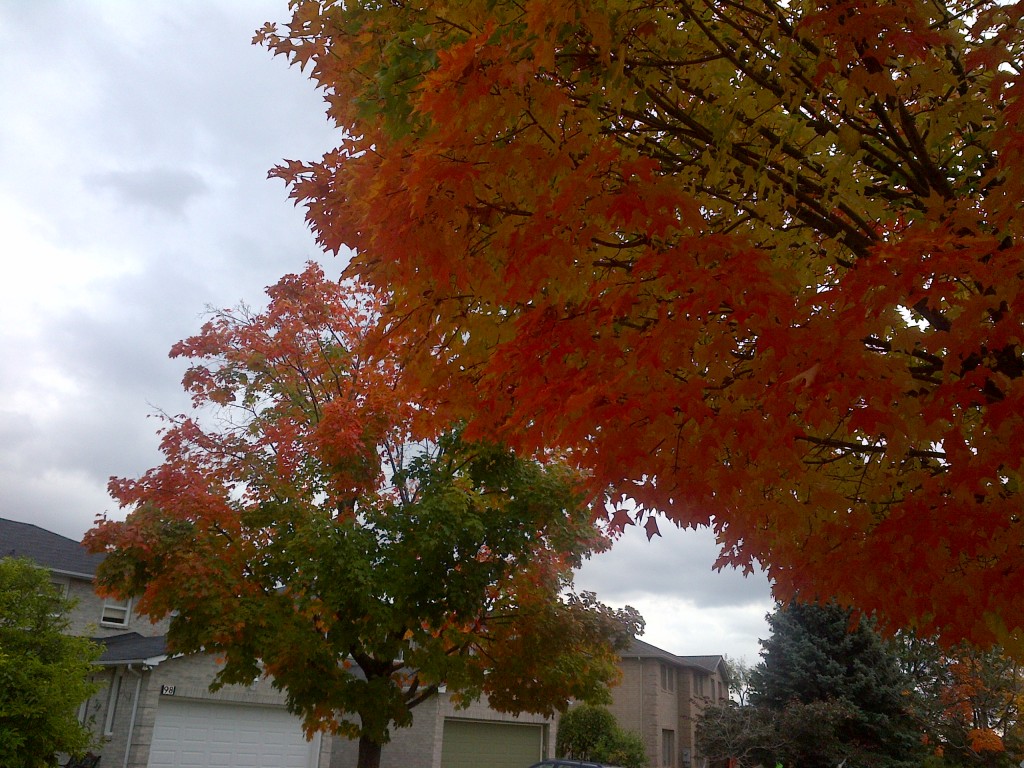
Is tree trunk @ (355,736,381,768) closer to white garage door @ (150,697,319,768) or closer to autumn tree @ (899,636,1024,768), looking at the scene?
white garage door @ (150,697,319,768)

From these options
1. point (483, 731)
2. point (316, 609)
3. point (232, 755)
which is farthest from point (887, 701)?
point (316, 609)

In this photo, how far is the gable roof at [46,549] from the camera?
22203mm

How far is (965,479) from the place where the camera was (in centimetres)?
356

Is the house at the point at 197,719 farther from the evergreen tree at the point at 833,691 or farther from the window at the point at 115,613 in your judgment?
the evergreen tree at the point at 833,691

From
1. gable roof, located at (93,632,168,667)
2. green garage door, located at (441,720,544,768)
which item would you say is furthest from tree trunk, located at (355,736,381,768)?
green garage door, located at (441,720,544,768)

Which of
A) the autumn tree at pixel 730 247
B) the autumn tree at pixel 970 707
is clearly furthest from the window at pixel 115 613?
the autumn tree at pixel 970 707

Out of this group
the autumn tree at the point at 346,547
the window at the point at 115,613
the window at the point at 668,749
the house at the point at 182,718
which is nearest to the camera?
the autumn tree at the point at 346,547

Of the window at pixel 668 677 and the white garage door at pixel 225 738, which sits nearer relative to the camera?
the white garage door at pixel 225 738

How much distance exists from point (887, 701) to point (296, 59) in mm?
24509

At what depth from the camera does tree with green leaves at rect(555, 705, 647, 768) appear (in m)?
28.4

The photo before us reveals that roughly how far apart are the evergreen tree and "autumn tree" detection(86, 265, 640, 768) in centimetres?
1237

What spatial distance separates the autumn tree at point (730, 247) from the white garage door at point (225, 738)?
16.1m

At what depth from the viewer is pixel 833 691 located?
77.5 feet

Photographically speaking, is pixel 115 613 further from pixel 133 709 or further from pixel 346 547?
pixel 346 547
